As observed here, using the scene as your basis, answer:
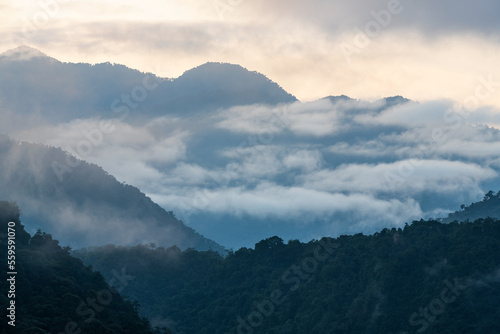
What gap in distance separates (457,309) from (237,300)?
3259 centimetres

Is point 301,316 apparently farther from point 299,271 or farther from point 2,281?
point 2,281

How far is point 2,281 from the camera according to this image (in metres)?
72.9

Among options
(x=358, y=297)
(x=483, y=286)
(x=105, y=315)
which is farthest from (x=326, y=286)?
(x=105, y=315)

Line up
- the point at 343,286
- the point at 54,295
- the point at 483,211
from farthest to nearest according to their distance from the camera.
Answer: the point at 483,211, the point at 343,286, the point at 54,295
